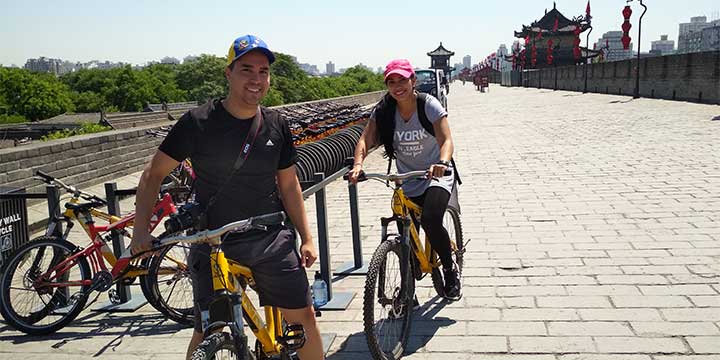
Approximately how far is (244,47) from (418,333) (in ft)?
7.71

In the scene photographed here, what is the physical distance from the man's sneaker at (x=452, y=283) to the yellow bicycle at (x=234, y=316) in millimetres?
1809

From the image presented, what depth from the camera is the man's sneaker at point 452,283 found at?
14.7ft

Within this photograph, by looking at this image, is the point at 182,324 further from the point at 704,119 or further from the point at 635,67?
the point at 635,67

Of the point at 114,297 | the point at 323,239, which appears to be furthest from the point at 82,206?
the point at 323,239

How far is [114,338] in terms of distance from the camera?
438 cm

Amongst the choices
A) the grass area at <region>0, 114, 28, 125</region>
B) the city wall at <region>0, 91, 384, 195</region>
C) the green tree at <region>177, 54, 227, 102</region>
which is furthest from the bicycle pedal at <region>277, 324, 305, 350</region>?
the green tree at <region>177, 54, 227, 102</region>

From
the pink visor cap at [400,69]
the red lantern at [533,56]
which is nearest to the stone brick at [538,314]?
the pink visor cap at [400,69]

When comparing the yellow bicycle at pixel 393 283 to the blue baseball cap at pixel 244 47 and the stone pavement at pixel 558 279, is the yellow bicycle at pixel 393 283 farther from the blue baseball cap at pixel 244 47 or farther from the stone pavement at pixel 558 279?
the blue baseball cap at pixel 244 47

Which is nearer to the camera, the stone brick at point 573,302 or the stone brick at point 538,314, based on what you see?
the stone brick at point 538,314

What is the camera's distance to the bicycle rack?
478cm

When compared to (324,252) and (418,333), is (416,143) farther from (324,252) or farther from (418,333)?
(418,333)

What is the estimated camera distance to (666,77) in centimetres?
3016

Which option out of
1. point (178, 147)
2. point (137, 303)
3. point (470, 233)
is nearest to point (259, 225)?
point (178, 147)

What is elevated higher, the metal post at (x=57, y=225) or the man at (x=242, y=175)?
the man at (x=242, y=175)
